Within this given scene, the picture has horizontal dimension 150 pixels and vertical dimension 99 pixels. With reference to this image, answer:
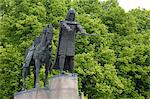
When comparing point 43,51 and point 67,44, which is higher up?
point 67,44

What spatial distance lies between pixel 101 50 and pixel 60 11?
3862 mm

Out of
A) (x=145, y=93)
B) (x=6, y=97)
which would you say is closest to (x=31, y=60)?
(x=6, y=97)

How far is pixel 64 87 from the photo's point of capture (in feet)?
66.4

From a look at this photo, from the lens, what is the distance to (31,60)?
21.8 meters

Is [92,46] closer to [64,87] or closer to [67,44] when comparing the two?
[67,44]

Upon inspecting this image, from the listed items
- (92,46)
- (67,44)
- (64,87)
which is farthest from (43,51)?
(92,46)

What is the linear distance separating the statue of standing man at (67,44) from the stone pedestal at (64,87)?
49 cm

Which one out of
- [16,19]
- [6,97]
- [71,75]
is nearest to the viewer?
[71,75]

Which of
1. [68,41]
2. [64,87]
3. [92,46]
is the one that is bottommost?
[64,87]

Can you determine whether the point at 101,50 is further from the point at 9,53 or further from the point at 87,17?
the point at 9,53

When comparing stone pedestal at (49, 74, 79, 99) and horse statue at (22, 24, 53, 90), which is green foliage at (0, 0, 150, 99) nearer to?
horse statue at (22, 24, 53, 90)

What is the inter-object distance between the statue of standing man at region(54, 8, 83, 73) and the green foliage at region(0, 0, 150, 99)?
30.9 ft

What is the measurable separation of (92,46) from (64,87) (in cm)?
1612

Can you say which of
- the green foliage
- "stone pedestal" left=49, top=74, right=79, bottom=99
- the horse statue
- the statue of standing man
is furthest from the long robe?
the green foliage
